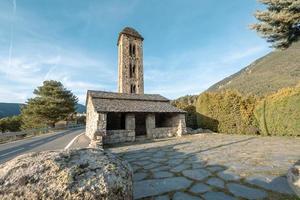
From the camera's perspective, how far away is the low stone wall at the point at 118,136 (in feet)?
38.9

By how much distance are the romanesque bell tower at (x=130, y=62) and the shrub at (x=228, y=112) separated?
14839mm

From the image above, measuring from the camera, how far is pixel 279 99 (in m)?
11.6

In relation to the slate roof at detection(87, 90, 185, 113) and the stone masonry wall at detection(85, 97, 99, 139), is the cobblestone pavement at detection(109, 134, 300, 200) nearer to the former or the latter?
the stone masonry wall at detection(85, 97, 99, 139)

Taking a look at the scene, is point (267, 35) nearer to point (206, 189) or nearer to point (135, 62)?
point (206, 189)

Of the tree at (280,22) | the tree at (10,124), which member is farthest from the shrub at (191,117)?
the tree at (10,124)

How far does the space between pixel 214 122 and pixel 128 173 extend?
15466 millimetres

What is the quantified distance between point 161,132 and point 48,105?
26.8 meters

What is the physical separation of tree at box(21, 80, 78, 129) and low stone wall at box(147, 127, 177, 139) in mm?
25413

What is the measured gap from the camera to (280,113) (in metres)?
11.5

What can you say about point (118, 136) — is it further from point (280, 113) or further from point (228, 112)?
point (280, 113)

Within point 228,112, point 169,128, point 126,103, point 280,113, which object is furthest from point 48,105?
point 280,113

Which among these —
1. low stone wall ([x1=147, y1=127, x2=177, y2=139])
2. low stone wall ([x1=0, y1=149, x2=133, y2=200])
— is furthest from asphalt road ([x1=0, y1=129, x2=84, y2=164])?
low stone wall ([x1=0, y1=149, x2=133, y2=200])

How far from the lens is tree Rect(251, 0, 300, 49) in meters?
9.36

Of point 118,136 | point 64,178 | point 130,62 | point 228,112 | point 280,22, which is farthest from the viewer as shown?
point 130,62
